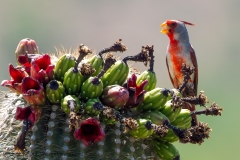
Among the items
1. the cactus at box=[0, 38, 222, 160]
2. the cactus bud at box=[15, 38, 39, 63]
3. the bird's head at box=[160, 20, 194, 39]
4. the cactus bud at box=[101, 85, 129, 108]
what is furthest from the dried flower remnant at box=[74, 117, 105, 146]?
the bird's head at box=[160, 20, 194, 39]

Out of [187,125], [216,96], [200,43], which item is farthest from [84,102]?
[200,43]

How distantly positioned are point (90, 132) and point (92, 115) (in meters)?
0.11

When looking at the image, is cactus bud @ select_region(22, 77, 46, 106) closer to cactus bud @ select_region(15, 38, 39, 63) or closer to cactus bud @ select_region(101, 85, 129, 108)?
cactus bud @ select_region(101, 85, 129, 108)

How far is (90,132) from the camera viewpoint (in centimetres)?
404

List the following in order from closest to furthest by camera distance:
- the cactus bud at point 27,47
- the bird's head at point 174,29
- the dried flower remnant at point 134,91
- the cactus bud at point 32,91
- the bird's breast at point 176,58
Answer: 1. the cactus bud at point 32,91
2. the dried flower remnant at point 134,91
3. the cactus bud at point 27,47
4. the bird's breast at point 176,58
5. the bird's head at point 174,29

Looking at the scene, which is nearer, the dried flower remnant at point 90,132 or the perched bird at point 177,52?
the dried flower remnant at point 90,132

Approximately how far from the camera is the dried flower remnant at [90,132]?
3.99m

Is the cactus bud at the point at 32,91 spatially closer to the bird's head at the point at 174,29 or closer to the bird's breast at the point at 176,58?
the bird's breast at the point at 176,58

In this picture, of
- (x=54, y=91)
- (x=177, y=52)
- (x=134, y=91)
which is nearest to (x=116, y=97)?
(x=134, y=91)

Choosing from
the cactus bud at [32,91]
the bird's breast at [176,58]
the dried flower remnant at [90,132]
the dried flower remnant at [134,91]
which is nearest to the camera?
the dried flower remnant at [90,132]

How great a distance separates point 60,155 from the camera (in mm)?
4059

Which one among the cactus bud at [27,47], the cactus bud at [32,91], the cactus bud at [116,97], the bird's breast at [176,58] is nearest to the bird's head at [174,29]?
the bird's breast at [176,58]

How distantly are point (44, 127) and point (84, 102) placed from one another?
0.29 metres

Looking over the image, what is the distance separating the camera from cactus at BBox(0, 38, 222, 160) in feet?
13.3
